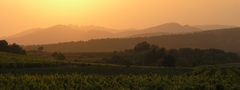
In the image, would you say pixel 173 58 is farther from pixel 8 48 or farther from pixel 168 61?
pixel 8 48

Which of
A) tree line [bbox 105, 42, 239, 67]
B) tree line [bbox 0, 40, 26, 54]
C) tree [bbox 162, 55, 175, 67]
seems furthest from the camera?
tree line [bbox 0, 40, 26, 54]

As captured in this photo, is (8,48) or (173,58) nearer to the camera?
(173,58)

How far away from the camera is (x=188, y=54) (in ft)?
403

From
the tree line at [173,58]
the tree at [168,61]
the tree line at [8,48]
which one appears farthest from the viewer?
the tree line at [8,48]

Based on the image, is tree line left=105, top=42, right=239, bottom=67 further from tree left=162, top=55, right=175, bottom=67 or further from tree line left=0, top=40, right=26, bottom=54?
tree line left=0, top=40, right=26, bottom=54

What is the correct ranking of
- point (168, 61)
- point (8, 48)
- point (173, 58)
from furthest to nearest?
point (8, 48), point (173, 58), point (168, 61)

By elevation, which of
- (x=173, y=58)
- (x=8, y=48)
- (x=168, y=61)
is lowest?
(x=168, y=61)

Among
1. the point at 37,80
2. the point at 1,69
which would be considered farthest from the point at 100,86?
the point at 1,69

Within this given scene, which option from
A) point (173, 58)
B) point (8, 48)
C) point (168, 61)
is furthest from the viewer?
point (8, 48)

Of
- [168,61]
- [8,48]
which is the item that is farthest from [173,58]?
[8,48]

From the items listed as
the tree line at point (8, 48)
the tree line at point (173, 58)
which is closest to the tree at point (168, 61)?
the tree line at point (173, 58)

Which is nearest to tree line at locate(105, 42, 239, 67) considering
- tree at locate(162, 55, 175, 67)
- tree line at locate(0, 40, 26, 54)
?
tree at locate(162, 55, 175, 67)

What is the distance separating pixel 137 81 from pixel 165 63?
43.9m

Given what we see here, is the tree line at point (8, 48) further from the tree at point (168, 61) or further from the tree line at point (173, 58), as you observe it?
the tree at point (168, 61)
